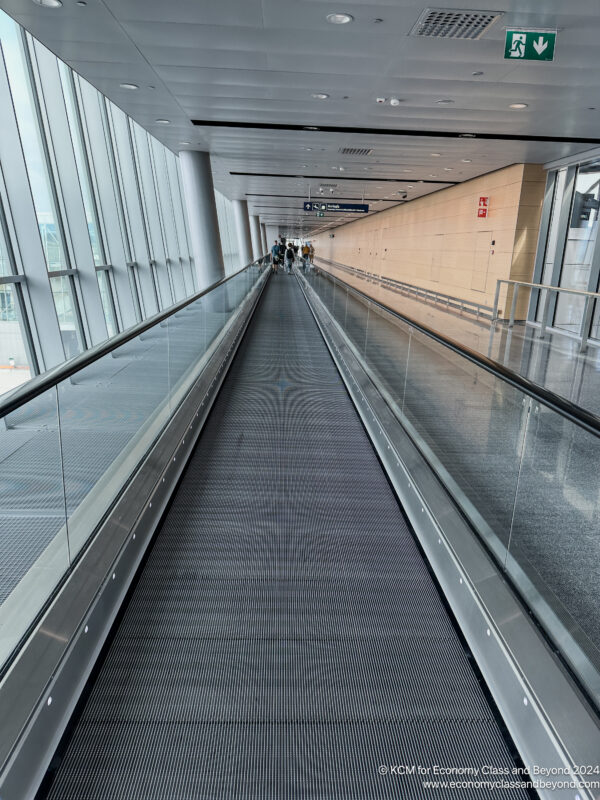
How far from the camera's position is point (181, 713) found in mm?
2064

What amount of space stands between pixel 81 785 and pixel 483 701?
1511mm

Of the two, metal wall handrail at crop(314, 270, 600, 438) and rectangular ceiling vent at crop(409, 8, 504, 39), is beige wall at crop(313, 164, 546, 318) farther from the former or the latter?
metal wall handrail at crop(314, 270, 600, 438)

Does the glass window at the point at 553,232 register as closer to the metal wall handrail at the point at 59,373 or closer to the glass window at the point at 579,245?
the glass window at the point at 579,245

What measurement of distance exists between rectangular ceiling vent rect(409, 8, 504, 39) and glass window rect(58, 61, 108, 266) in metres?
7.59

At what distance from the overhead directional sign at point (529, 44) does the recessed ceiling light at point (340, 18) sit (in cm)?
172

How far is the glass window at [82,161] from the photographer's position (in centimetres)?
1139

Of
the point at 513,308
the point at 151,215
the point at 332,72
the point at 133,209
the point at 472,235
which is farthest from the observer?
the point at 151,215

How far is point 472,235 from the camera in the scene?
57.4 feet

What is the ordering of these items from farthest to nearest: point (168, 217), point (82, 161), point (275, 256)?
point (275, 256) < point (168, 217) < point (82, 161)

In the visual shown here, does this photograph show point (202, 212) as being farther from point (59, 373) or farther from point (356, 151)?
point (59, 373)

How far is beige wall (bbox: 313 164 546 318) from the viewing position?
14.7 m

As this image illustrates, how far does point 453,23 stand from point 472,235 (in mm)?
12399

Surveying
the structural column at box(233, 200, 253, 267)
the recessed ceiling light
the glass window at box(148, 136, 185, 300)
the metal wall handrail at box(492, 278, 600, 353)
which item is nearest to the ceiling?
the recessed ceiling light

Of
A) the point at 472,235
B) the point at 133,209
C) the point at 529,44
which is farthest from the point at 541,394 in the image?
the point at 472,235
